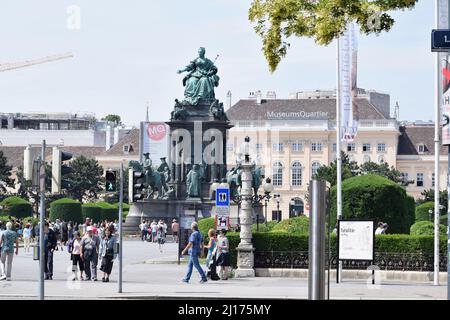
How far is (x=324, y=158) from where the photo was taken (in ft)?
434

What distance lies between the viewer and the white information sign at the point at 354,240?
2533 centimetres

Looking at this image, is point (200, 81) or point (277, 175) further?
point (277, 175)

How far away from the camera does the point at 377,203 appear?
34688mm

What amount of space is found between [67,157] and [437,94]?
13146 millimetres

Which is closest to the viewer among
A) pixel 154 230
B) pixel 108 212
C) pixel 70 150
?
pixel 154 230

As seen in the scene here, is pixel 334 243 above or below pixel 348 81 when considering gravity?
below

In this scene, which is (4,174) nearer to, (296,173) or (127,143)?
(127,143)

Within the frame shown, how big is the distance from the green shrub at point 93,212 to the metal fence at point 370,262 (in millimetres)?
56250

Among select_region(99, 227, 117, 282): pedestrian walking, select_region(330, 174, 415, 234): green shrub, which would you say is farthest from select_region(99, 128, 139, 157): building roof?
select_region(99, 227, 117, 282): pedestrian walking

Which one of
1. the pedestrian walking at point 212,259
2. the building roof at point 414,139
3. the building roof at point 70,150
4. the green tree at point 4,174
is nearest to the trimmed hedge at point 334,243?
the pedestrian walking at point 212,259

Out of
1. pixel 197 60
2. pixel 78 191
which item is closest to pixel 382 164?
pixel 78 191

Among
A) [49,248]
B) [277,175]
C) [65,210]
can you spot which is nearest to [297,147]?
[277,175]

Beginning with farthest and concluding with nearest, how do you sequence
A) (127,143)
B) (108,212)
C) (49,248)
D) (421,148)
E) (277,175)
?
(421,148) < (277,175) < (127,143) < (108,212) < (49,248)

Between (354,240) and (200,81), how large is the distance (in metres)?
45.9
